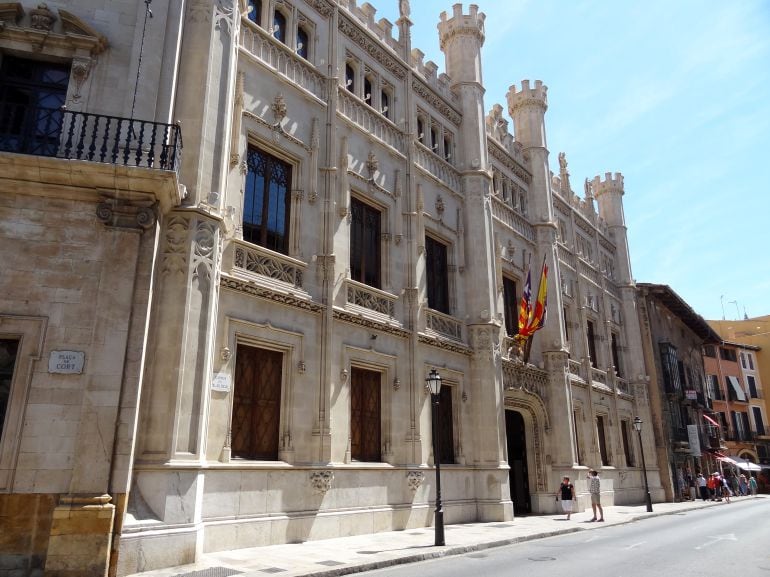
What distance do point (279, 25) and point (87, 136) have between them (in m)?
7.82

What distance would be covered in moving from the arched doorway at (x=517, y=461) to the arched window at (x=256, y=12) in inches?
670

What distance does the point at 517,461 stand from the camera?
24.5m

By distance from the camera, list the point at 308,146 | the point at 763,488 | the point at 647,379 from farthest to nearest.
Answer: the point at 763,488
the point at 647,379
the point at 308,146

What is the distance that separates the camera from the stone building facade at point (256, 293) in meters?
9.73

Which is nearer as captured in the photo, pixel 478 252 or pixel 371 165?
pixel 371 165

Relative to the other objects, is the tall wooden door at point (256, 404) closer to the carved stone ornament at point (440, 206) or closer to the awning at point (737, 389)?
the carved stone ornament at point (440, 206)

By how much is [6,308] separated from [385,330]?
9805 mm

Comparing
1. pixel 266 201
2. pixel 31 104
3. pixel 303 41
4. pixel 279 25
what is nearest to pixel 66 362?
pixel 31 104

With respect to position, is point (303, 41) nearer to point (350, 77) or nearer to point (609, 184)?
point (350, 77)

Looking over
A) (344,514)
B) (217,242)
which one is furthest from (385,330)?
(217,242)

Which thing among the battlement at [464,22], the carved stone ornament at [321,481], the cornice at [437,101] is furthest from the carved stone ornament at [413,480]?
the battlement at [464,22]

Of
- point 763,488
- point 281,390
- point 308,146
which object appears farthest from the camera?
point 763,488

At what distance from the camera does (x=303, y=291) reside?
1505 centimetres

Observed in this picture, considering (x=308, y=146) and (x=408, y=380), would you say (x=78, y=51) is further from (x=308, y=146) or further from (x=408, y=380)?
(x=408, y=380)
